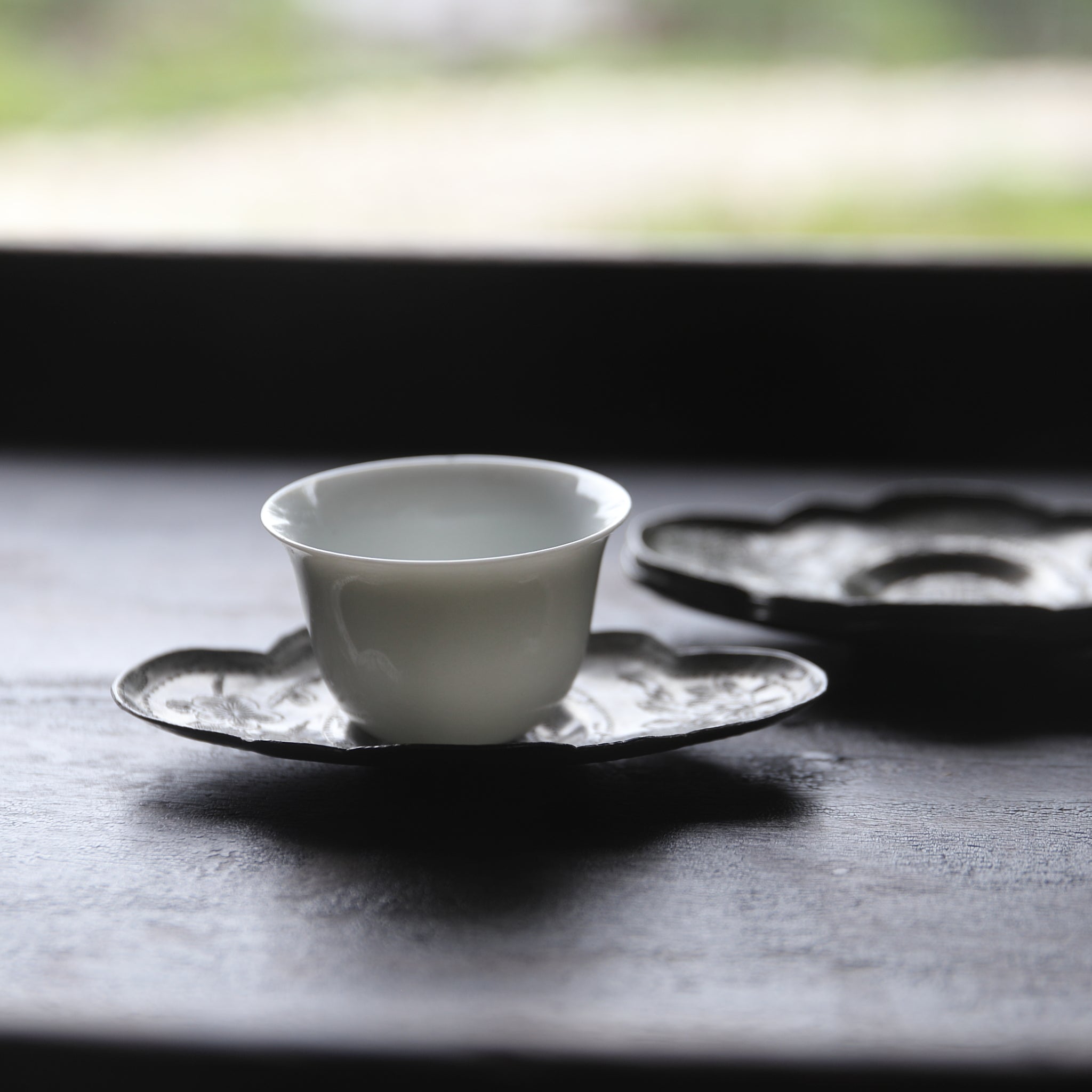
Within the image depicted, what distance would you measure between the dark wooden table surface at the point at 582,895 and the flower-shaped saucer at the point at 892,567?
3 centimetres

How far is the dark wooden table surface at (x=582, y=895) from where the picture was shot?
28 centimetres

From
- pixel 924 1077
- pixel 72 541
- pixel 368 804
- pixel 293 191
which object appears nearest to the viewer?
pixel 924 1077

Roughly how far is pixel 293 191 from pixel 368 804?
5.49 feet

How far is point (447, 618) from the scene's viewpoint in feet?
Result: 1.21

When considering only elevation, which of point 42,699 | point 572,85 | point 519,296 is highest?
point 572,85

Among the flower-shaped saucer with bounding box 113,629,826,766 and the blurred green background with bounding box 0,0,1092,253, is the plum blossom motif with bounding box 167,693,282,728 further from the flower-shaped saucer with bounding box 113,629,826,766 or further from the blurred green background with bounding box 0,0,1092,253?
the blurred green background with bounding box 0,0,1092,253

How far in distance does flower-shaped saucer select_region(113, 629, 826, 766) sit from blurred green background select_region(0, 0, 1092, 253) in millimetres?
1556

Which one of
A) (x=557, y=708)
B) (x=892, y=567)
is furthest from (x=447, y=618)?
(x=892, y=567)

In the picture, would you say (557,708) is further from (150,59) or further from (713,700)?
(150,59)

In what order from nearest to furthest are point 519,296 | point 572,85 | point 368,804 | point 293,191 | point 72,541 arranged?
point 368,804, point 72,541, point 519,296, point 293,191, point 572,85

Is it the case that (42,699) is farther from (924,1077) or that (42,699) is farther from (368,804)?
(924,1077)

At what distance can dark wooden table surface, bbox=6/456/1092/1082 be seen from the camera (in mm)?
277

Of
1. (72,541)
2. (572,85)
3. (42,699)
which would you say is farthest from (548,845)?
(572,85)

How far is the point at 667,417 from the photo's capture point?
86cm
